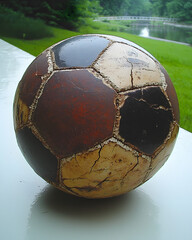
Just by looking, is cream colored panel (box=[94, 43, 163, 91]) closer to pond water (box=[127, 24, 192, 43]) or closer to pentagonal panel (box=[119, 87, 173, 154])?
pentagonal panel (box=[119, 87, 173, 154])

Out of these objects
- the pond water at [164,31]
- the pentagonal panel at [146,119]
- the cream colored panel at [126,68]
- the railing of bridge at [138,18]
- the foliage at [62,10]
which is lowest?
the pond water at [164,31]

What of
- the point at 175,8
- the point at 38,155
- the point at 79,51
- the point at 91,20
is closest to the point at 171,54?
the point at 175,8

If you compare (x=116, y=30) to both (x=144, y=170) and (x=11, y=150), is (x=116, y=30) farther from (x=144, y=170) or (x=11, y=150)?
(x=144, y=170)

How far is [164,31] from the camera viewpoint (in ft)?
42.7

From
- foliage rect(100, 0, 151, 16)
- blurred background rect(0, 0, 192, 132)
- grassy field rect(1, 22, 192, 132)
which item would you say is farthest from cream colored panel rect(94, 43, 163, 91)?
foliage rect(100, 0, 151, 16)

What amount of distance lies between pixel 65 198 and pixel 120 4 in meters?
12.6

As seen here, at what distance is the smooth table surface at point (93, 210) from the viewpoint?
1.81 metres

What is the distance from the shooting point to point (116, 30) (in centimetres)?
1219

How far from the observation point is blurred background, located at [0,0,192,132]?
11664 millimetres

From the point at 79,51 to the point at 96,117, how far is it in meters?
0.42

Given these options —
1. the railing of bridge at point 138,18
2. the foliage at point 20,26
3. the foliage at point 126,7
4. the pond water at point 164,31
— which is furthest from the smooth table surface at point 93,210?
the foliage at point 126,7

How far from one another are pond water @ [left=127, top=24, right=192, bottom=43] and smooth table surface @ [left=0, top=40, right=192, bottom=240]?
10202 millimetres

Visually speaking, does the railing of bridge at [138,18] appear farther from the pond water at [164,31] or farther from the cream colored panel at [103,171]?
the cream colored panel at [103,171]

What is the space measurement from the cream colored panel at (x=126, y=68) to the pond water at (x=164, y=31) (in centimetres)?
1038
